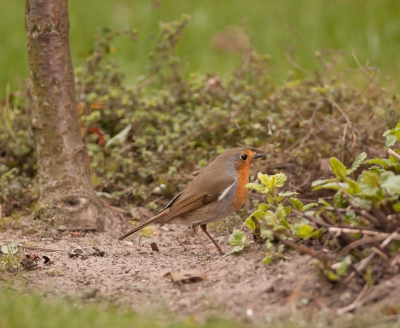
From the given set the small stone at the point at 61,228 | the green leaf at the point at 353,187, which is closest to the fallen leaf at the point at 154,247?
the small stone at the point at 61,228

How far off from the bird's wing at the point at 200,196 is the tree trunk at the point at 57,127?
2.42ft

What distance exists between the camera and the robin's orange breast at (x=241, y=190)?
5.74 metres

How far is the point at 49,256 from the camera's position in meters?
5.26

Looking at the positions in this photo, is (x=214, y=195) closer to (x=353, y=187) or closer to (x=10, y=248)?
(x=10, y=248)

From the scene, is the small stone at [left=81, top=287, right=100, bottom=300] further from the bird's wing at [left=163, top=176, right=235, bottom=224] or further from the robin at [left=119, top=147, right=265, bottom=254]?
the bird's wing at [left=163, top=176, right=235, bottom=224]

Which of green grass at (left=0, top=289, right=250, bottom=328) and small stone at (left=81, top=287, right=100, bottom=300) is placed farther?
small stone at (left=81, top=287, right=100, bottom=300)

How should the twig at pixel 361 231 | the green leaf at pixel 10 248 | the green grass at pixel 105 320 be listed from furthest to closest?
1. the green leaf at pixel 10 248
2. the twig at pixel 361 231
3. the green grass at pixel 105 320

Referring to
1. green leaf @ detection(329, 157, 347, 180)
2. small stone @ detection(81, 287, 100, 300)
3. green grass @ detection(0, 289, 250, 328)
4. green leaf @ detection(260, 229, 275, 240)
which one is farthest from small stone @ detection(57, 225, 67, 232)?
green leaf @ detection(329, 157, 347, 180)

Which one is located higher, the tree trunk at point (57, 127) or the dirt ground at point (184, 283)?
the tree trunk at point (57, 127)

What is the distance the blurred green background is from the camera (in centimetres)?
983

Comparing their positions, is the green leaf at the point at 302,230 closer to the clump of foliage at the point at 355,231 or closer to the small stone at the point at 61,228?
the clump of foliage at the point at 355,231

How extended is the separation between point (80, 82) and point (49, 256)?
317cm

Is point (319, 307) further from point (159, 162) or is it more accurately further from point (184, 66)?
point (184, 66)

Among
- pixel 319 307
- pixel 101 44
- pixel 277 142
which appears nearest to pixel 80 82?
pixel 101 44
